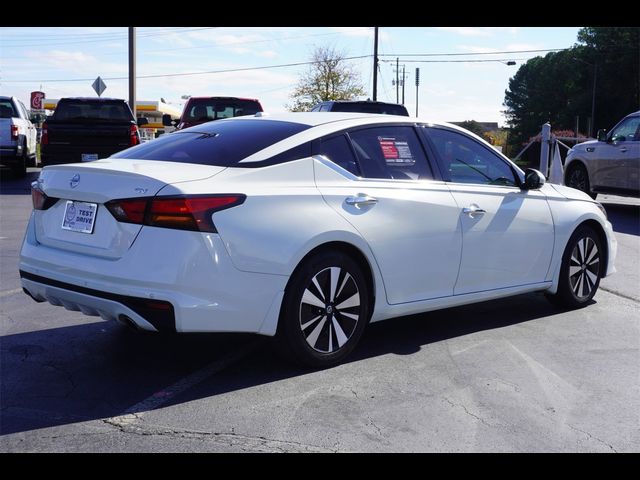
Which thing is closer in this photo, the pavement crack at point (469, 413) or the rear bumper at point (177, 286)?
the pavement crack at point (469, 413)

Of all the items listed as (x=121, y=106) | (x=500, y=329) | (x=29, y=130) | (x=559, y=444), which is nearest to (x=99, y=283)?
(x=559, y=444)

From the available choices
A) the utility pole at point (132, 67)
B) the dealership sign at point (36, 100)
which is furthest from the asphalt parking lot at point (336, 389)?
the dealership sign at point (36, 100)

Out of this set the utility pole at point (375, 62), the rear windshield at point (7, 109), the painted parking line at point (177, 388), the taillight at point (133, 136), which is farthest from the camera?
the utility pole at point (375, 62)

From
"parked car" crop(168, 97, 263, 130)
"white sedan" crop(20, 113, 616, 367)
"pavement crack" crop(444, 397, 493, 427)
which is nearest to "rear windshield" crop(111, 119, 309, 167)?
"white sedan" crop(20, 113, 616, 367)

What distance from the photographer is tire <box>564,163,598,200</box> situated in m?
15.4

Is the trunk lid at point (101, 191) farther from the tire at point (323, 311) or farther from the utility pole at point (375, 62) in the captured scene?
the utility pole at point (375, 62)

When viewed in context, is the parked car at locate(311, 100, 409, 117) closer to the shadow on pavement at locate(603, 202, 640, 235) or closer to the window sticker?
the shadow on pavement at locate(603, 202, 640, 235)

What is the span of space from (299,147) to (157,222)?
1.14 m

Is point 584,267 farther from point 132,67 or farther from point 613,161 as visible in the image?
point 132,67

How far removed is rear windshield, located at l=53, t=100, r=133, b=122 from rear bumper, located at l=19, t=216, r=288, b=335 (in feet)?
45.0

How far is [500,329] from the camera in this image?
6.19 metres

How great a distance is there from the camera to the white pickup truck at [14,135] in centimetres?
1841

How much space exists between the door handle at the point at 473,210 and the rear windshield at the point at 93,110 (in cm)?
1314

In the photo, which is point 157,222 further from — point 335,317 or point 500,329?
point 500,329
